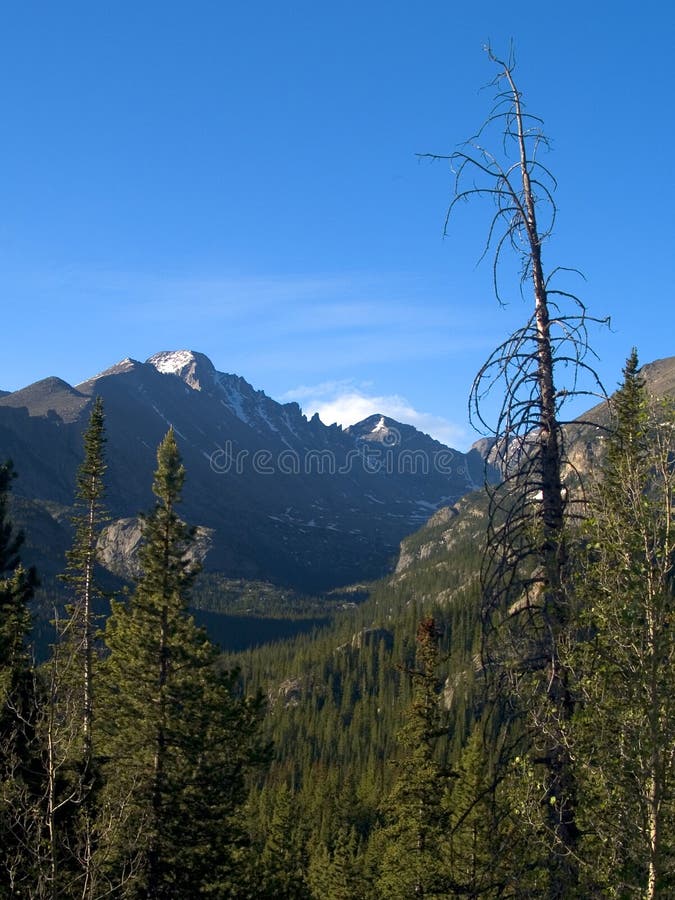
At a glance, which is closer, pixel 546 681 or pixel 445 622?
pixel 546 681

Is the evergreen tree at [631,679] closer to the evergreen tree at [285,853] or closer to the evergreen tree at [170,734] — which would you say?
the evergreen tree at [170,734]

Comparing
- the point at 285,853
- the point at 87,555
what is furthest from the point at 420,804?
the point at 285,853

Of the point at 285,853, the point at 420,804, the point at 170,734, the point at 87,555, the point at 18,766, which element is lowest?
the point at 285,853

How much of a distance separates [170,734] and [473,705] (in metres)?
9.88

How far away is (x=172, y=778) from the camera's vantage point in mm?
22812

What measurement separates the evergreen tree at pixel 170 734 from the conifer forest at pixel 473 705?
7 centimetres

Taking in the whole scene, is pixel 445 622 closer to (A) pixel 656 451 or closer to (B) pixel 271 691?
(B) pixel 271 691

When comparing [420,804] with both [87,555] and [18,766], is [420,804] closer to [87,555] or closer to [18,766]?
[18,766]

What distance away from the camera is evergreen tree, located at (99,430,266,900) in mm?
22250

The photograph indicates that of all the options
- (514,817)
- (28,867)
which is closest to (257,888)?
(28,867)

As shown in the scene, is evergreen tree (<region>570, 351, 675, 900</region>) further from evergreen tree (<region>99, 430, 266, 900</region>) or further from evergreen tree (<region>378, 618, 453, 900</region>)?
evergreen tree (<region>378, 618, 453, 900</region>)

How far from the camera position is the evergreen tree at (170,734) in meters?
22.2

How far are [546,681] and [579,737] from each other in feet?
2.93

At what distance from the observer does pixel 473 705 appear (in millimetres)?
20766
